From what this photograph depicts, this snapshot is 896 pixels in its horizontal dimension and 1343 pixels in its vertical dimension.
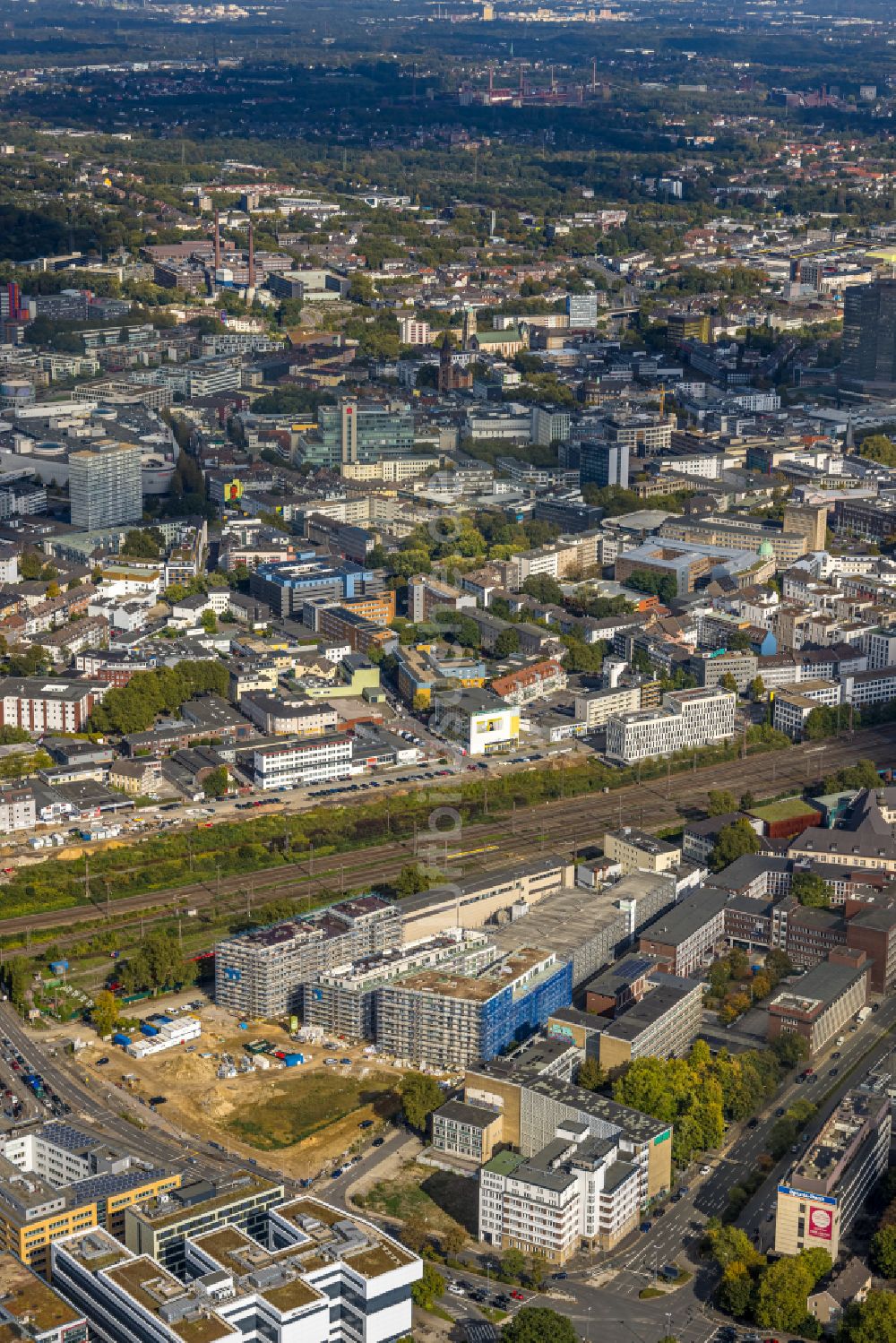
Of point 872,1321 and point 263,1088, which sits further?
point 263,1088

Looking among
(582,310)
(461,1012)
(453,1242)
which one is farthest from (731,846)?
(582,310)

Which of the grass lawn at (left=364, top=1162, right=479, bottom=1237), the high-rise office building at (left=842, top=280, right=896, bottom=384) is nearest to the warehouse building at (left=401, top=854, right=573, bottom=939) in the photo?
the grass lawn at (left=364, top=1162, right=479, bottom=1237)

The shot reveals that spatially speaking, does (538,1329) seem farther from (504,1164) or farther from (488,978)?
(488,978)

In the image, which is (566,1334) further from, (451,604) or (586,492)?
(586,492)

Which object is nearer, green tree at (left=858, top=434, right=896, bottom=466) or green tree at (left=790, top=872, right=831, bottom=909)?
green tree at (left=790, top=872, right=831, bottom=909)

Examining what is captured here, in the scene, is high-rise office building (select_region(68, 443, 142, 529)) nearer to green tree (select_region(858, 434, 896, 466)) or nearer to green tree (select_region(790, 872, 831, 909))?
green tree (select_region(858, 434, 896, 466))

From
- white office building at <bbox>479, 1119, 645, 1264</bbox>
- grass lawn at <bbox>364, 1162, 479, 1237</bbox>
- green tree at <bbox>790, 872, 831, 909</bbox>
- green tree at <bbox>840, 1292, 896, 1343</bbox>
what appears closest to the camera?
green tree at <bbox>840, 1292, 896, 1343</bbox>
